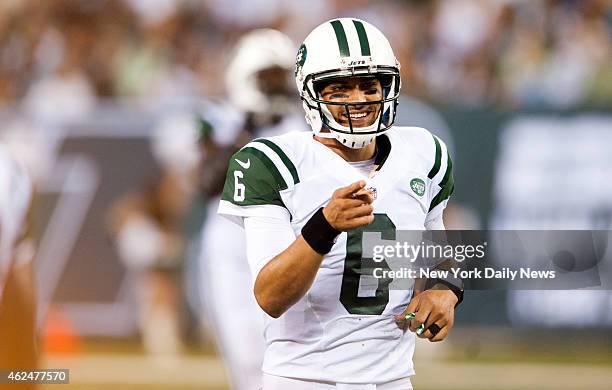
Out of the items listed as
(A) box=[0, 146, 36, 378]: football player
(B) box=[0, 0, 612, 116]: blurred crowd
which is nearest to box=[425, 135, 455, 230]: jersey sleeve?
(A) box=[0, 146, 36, 378]: football player

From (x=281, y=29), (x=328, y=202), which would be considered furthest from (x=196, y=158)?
(x=328, y=202)

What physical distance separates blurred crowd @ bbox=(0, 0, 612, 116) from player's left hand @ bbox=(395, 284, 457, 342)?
578cm

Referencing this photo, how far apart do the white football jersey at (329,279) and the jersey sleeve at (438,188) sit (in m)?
0.12

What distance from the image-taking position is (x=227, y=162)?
209 inches

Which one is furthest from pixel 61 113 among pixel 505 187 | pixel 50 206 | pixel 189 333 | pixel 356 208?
pixel 356 208

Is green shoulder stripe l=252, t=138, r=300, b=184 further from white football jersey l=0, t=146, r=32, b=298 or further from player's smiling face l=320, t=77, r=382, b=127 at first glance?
Result: white football jersey l=0, t=146, r=32, b=298

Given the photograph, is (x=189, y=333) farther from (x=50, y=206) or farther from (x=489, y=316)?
(x=489, y=316)

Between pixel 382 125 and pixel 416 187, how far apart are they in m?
0.19

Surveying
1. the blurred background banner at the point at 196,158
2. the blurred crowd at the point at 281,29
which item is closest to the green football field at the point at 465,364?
the blurred background banner at the point at 196,158

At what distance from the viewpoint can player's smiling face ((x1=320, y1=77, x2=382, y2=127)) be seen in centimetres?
315

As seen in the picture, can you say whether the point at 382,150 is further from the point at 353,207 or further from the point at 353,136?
the point at 353,207

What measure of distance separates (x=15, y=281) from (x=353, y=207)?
3.23 feet

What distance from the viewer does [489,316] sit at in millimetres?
8336

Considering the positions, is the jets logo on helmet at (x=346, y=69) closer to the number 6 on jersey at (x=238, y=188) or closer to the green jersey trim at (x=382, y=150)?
the green jersey trim at (x=382, y=150)
